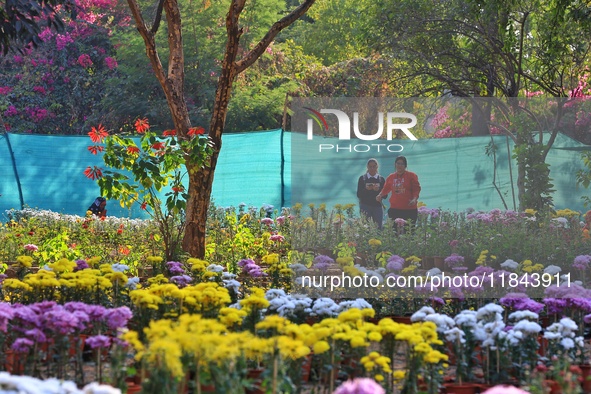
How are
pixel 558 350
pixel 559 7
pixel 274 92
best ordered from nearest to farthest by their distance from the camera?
pixel 558 350, pixel 559 7, pixel 274 92

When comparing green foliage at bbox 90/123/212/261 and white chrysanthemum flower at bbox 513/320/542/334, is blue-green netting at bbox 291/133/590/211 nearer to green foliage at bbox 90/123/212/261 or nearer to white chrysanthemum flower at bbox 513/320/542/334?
green foliage at bbox 90/123/212/261

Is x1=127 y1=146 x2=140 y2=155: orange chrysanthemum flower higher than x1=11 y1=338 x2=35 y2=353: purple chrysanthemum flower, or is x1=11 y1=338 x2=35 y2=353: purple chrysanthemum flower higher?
x1=127 y1=146 x2=140 y2=155: orange chrysanthemum flower

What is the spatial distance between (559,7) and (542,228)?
216cm

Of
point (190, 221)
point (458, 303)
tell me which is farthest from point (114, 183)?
point (458, 303)

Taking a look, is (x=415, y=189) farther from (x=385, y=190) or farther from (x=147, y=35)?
(x=147, y=35)

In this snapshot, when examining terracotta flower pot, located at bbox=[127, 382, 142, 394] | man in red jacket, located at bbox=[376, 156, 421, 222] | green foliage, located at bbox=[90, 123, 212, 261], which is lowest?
terracotta flower pot, located at bbox=[127, 382, 142, 394]

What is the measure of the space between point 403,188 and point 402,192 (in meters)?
0.04

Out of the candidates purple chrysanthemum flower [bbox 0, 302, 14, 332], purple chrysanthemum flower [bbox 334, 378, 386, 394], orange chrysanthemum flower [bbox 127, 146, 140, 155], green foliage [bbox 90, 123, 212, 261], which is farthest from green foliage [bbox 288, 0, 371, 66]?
purple chrysanthemum flower [bbox 334, 378, 386, 394]

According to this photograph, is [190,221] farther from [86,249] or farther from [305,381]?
[305,381]

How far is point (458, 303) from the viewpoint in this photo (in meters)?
8.18

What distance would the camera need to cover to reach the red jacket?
881 centimetres

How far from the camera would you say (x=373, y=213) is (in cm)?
886

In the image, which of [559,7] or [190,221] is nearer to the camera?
[559,7]

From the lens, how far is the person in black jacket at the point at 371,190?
8.74m
